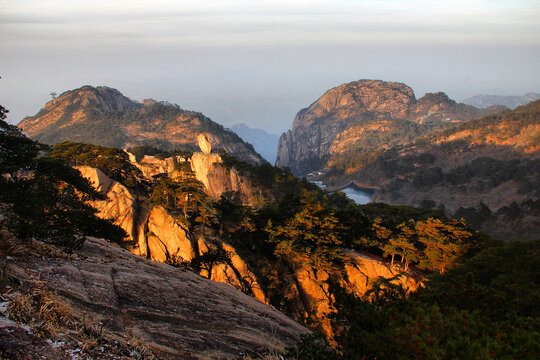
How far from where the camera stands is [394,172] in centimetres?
12500

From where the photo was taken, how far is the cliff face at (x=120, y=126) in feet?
432

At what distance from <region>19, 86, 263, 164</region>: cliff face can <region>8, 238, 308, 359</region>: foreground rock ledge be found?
114072 mm

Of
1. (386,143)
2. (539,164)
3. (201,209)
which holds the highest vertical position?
(386,143)

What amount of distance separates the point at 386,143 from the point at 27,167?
198898 millimetres

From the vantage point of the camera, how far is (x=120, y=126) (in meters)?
148

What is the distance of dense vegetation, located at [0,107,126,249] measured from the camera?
25.2 feet

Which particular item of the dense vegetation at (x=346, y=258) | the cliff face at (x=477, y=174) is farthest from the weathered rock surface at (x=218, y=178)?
the cliff face at (x=477, y=174)

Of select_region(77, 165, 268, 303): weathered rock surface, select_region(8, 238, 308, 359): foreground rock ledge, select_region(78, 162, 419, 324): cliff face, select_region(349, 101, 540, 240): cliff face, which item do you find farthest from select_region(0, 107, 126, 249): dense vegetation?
select_region(349, 101, 540, 240): cliff face

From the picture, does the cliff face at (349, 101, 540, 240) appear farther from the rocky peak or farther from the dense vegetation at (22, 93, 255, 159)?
the rocky peak

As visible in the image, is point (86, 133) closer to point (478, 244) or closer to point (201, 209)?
point (201, 209)

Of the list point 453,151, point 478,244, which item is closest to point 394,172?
point 453,151

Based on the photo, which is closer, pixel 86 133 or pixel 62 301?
pixel 62 301

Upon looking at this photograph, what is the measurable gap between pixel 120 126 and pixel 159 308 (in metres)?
159

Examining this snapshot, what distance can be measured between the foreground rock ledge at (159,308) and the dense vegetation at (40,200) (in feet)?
2.80
